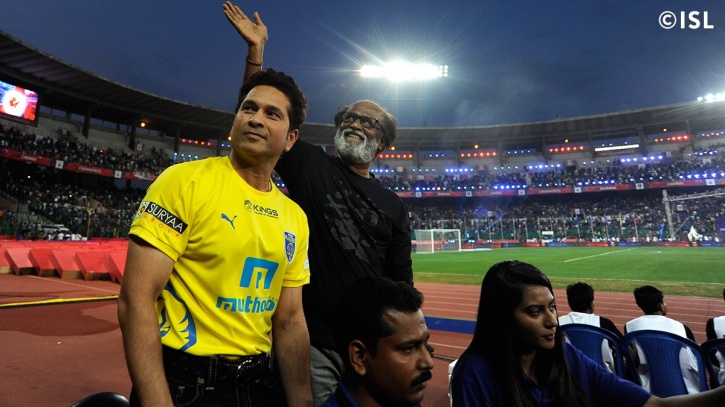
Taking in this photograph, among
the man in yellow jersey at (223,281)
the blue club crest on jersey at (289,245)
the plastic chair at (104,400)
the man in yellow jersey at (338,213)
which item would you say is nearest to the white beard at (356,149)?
the man in yellow jersey at (338,213)

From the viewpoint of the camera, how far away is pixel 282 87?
2.01 metres

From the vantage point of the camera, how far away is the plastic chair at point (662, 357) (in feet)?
11.1

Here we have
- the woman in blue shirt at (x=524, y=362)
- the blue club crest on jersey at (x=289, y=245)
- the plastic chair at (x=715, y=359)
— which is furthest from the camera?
the plastic chair at (x=715, y=359)

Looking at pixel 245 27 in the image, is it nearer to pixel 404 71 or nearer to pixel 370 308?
pixel 370 308

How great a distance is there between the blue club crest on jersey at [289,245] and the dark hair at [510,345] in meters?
1.17

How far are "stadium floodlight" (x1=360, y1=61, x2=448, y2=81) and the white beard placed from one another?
44.8m

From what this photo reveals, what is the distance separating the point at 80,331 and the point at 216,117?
37.9 meters

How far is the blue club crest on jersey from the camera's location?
185 cm

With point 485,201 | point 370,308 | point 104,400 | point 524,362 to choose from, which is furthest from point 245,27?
point 485,201

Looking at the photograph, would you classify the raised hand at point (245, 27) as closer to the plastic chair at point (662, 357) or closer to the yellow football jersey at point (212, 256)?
the yellow football jersey at point (212, 256)

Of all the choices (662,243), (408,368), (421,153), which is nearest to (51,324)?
(408,368)

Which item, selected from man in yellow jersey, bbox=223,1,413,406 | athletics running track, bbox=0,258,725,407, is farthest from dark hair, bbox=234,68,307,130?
athletics running track, bbox=0,258,725,407

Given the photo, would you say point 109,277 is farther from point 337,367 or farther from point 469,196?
point 469,196

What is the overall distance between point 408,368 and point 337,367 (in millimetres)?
816
